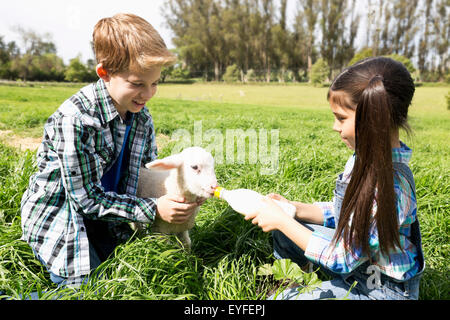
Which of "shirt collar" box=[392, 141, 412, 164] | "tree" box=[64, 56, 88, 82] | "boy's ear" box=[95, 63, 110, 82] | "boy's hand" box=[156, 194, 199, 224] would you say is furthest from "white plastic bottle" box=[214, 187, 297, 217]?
"tree" box=[64, 56, 88, 82]

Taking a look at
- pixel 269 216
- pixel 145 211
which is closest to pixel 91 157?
pixel 145 211

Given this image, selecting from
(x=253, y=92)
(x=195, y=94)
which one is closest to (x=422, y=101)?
(x=253, y=92)

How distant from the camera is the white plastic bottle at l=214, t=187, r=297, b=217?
69.9 inches

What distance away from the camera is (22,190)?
2613 mm

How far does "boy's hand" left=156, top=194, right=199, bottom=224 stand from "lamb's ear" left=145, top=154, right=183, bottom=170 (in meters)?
0.19

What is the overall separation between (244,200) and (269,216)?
23 centimetres

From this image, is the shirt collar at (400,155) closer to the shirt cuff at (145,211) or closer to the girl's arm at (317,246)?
the girl's arm at (317,246)

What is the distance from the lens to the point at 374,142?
1380 mm

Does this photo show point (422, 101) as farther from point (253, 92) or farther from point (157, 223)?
point (157, 223)

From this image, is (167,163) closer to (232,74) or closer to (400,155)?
(400,155)

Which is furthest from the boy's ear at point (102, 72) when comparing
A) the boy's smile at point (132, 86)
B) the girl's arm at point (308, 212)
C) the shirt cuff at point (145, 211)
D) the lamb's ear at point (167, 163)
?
the girl's arm at point (308, 212)

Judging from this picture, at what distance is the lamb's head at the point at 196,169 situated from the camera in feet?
6.01

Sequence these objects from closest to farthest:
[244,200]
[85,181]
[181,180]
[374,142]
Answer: [374,142], [85,181], [244,200], [181,180]

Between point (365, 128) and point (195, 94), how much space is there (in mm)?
15194
